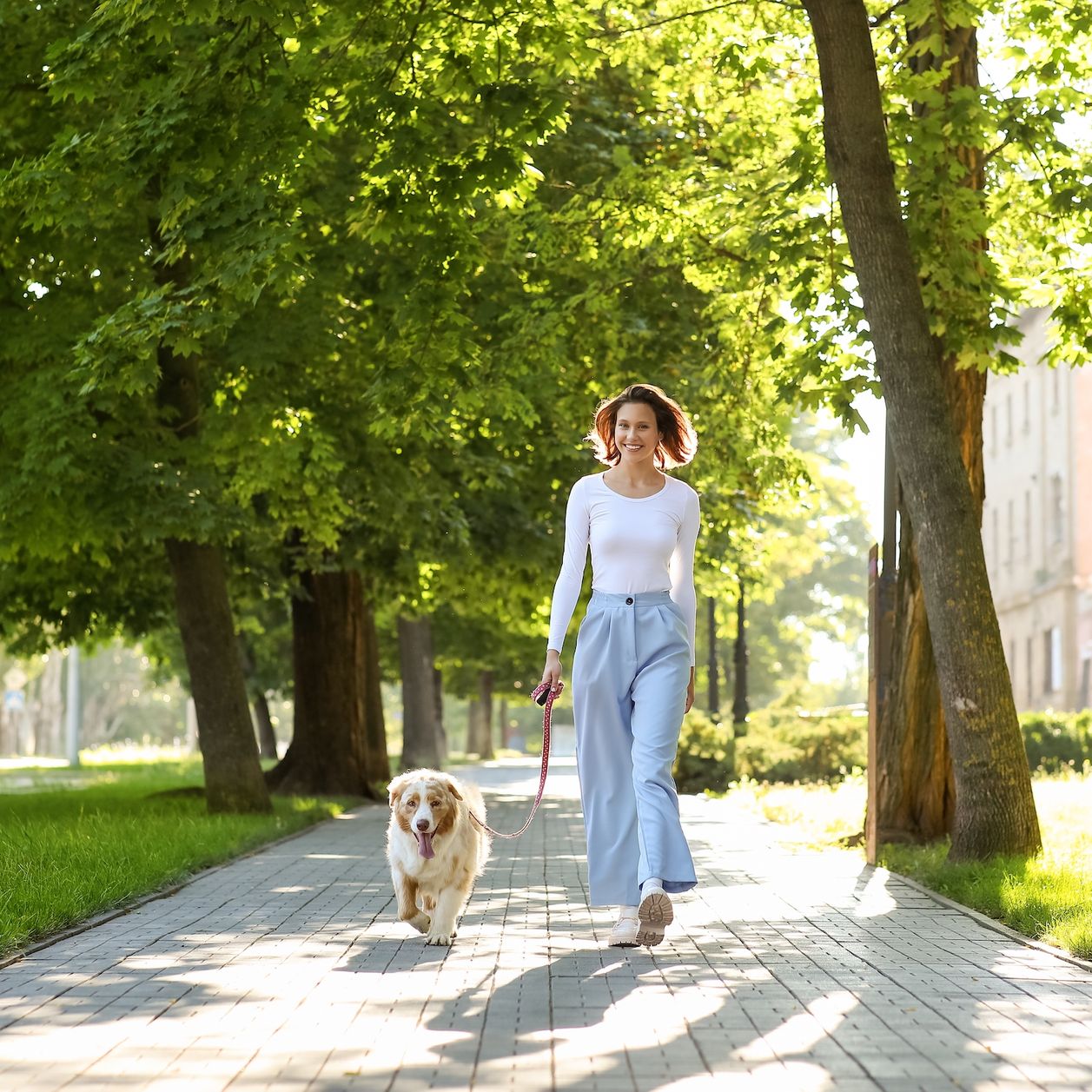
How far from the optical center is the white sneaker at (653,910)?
7965mm

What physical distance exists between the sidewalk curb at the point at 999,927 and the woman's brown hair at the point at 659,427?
9.29 feet

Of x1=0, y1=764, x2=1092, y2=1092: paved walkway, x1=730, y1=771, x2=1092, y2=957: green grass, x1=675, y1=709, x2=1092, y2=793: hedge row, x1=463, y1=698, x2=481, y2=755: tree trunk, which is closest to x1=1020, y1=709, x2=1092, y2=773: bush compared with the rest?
x1=675, y1=709, x2=1092, y2=793: hedge row

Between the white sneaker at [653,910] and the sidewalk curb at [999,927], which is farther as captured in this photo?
Answer: the sidewalk curb at [999,927]

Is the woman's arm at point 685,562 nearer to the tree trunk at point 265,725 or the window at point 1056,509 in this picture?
the tree trunk at point 265,725

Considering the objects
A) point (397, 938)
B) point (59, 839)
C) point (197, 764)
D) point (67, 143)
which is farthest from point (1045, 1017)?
point (197, 764)

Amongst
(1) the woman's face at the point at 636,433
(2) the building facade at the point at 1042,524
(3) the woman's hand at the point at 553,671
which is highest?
(2) the building facade at the point at 1042,524

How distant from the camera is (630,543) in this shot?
826 cm

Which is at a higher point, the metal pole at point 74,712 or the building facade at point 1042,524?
the building facade at point 1042,524

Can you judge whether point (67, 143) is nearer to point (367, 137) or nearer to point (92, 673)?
point (367, 137)

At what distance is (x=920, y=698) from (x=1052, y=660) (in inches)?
1698

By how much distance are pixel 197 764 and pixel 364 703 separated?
61.4 feet

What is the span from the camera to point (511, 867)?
13.7 m

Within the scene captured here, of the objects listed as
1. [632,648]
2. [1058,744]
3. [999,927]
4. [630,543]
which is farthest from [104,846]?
[1058,744]

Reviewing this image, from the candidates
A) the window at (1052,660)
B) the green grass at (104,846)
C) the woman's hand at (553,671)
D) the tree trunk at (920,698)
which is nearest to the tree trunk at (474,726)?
the window at (1052,660)
